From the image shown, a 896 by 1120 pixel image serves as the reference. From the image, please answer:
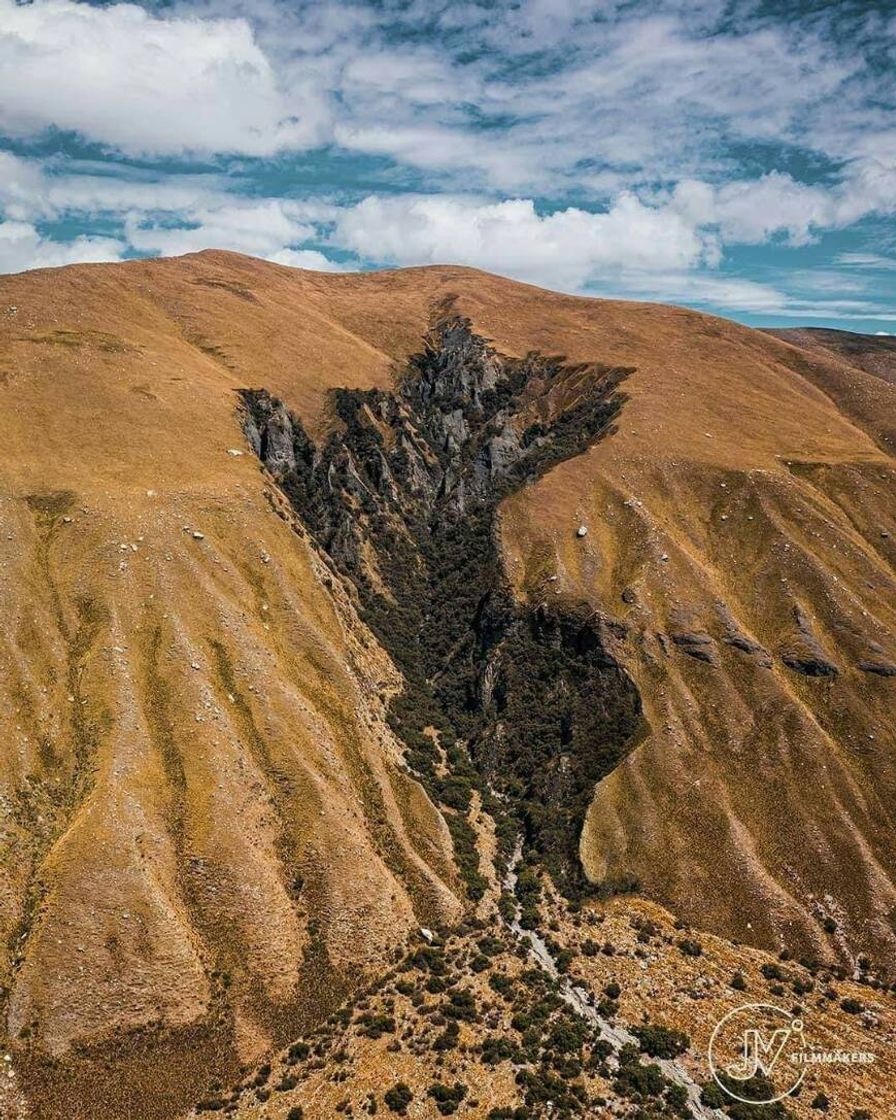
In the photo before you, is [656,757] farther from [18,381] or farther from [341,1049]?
[18,381]

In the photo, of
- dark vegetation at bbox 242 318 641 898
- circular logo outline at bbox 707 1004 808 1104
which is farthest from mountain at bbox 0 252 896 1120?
circular logo outline at bbox 707 1004 808 1104

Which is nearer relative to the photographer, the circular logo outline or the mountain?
the circular logo outline

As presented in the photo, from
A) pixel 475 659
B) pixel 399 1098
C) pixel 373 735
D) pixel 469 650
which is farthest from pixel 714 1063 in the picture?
pixel 469 650

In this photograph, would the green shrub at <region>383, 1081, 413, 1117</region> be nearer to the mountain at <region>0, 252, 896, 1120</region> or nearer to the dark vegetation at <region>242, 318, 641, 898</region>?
the mountain at <region>0, 252, 896, 1120</region>

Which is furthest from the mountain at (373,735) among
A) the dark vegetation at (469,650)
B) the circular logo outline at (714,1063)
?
the circular logo outline at (714,1063)

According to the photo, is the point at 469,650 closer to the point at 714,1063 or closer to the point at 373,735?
the point at 373,735
